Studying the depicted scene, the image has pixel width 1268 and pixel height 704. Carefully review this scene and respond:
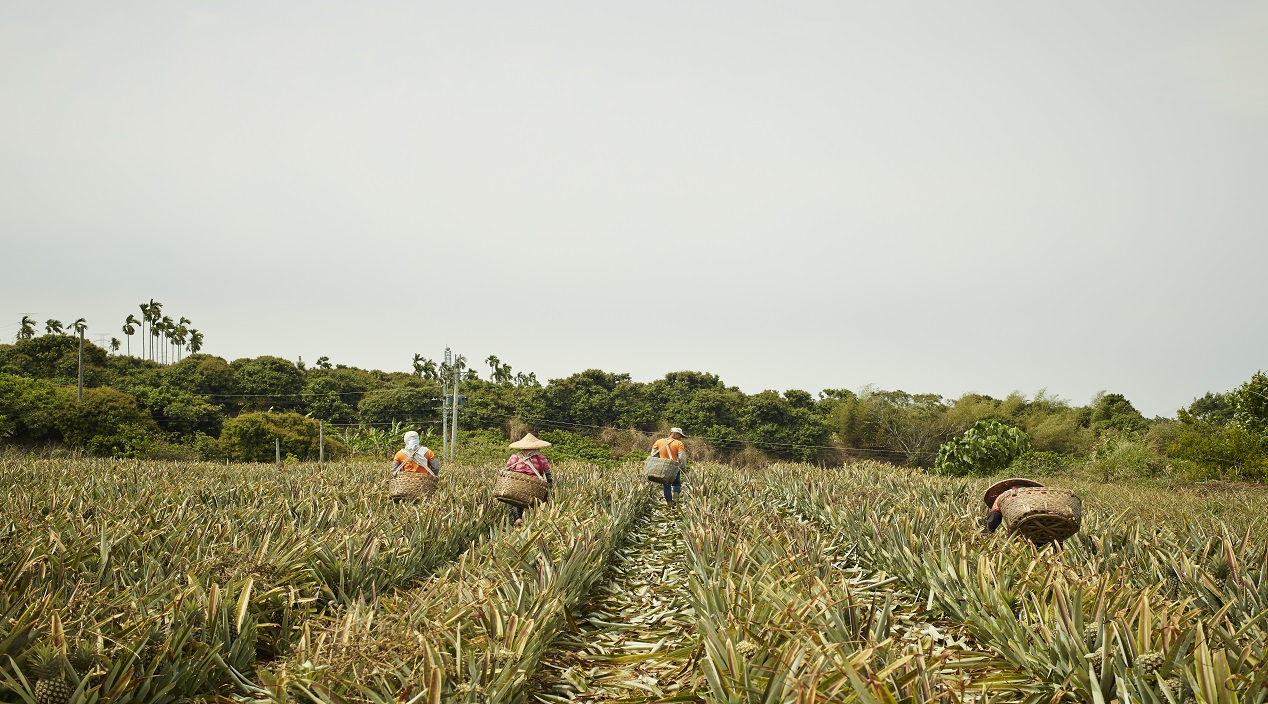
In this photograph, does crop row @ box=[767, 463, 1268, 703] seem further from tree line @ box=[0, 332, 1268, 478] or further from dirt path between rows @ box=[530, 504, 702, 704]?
tree line @ box=[0, 332, 1268, 478]

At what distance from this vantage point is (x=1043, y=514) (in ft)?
19.2

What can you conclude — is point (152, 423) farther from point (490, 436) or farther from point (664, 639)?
point (664, 639)

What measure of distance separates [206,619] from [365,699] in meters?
1.45

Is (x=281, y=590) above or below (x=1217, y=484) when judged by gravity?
above

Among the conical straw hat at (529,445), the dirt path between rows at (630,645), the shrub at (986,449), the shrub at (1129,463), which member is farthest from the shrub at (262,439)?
the shrub at (1129,463)

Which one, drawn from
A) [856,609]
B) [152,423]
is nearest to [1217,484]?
[856,609]

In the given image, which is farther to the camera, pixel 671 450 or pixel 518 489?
pixel 671 450

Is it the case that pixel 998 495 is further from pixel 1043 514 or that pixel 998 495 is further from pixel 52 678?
pixel 52 678

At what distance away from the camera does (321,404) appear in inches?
1763

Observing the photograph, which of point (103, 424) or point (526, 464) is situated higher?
point (526, 464)

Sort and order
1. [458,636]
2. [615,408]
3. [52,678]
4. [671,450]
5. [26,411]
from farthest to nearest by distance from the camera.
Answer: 1. [615,408]
2. [26,411]
3. [671,450]
4. [458,636]
5. [52,678]

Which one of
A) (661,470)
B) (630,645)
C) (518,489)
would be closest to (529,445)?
(518,489)

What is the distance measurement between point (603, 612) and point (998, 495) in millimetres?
4117

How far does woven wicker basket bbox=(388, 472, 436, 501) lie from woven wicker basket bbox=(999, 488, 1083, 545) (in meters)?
6.49
